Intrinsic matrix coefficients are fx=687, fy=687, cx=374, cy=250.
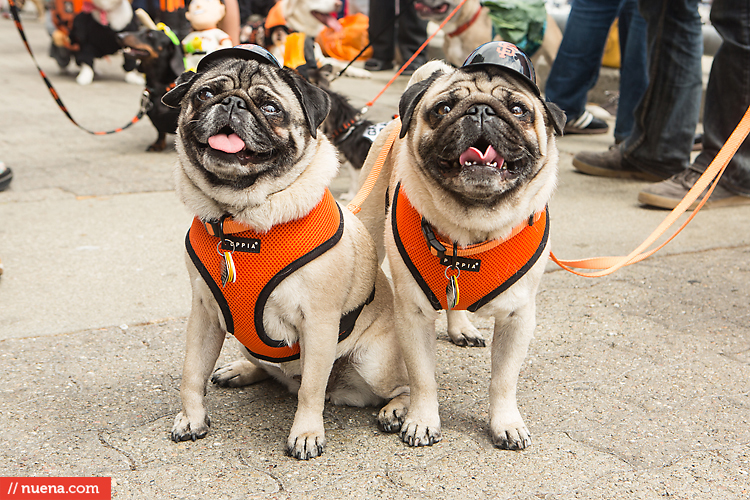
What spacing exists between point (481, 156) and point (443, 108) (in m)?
0.22

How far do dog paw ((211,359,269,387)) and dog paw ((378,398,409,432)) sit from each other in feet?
1.89

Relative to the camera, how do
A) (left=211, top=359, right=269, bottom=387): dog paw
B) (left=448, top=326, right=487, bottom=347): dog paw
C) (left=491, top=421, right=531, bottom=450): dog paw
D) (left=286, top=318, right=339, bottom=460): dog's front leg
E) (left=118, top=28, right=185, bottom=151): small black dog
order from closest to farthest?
(left=286, top=318, right=339, bottom=460): dog's front leg, (left=491, top=421, right=531, bottom=450): dog paw, (left=211, top=359, right=269, bottom=387): dog paw, (left=448, top=326, right=487, bottom=347): dog paw, (left=118, top=28, right=185, bottom=151): small black dog

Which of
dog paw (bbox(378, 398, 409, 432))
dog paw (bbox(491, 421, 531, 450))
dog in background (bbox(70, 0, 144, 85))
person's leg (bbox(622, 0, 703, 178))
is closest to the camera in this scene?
dog paw (bbox(491, 421, 531, 450))

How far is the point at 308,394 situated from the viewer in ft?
7.54

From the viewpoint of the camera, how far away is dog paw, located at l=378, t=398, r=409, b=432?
2.50 meters

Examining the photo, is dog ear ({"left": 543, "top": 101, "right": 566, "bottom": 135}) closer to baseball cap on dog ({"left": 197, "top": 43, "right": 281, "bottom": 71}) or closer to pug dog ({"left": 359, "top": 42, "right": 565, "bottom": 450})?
pug dog ({"left": 359, "top": 42, "right": 565, "bottom": 450})

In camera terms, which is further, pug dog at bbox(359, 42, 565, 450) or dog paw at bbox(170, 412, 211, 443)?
dog paw at bbox(170, 412, 211, 443)

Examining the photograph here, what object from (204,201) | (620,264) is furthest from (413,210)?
(620,264)

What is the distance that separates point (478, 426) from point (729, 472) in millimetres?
833

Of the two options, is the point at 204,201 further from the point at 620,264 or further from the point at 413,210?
the point at 620,264

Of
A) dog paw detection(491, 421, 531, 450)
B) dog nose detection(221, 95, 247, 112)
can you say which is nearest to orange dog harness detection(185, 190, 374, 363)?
dog nose detection(221, 95, 247, 112)

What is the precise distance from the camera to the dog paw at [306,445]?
2.29m

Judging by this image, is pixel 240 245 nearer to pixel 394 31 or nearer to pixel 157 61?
pixel 157 61

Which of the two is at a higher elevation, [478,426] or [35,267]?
[478,426]
